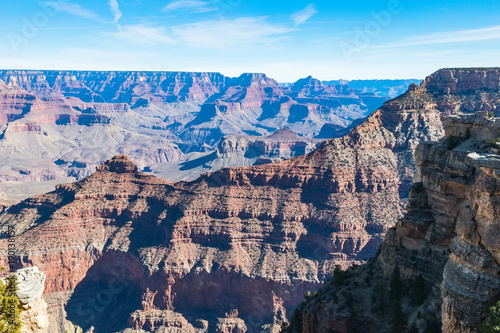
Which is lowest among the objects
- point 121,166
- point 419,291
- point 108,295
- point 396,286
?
point 108,295

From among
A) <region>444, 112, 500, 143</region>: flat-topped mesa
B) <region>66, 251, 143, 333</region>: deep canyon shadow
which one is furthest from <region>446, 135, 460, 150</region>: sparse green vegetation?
<region>66, 251, 143, 333</region>: deep canyon shadow

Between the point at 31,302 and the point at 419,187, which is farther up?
the point at 419,187

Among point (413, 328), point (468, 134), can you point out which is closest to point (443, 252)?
point (413, 328)

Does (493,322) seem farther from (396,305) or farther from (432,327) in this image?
(396,305)

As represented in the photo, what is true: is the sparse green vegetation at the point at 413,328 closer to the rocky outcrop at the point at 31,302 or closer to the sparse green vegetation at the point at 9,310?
the rocky outcrop at the point at 31,302

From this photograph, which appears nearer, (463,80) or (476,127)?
(476,127)

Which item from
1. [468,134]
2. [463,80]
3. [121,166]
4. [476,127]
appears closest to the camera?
[476,127]

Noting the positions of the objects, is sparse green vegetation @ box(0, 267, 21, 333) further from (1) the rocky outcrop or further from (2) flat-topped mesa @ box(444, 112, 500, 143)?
(2) flat-topped mesa @ box(444, 112, 500, 143)
